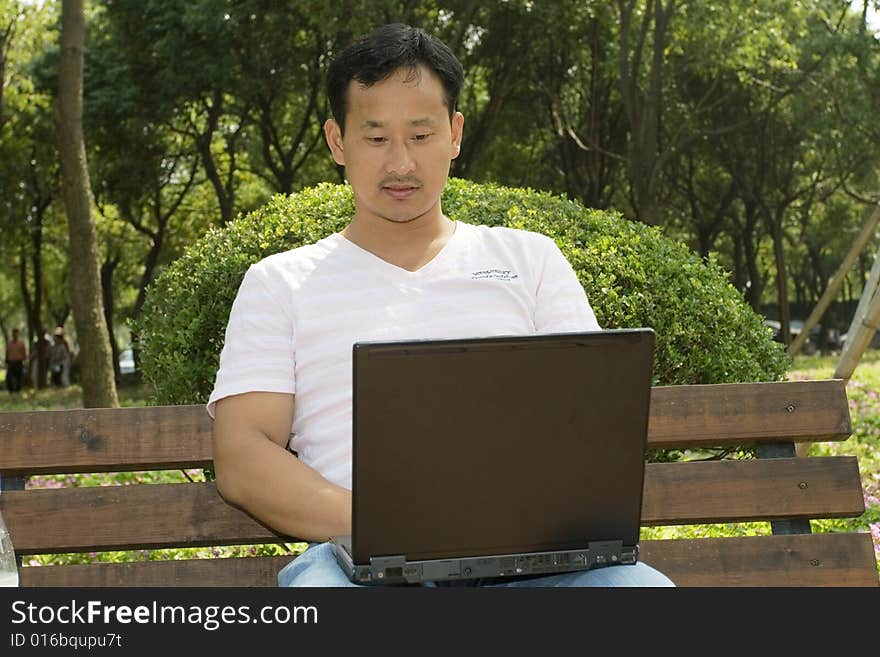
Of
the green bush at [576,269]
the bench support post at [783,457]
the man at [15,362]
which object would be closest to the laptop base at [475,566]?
the bench support post at [783,457]

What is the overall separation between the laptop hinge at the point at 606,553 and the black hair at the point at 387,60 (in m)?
1.38

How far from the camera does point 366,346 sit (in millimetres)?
2158

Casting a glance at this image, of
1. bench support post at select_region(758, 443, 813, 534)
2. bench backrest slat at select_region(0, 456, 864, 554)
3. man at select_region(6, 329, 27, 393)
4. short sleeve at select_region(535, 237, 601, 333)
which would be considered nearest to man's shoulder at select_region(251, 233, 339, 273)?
short sleeve at select_region(535, 237, 601, 333)

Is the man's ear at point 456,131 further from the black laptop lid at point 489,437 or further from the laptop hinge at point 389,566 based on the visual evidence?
the laptop hinge at point 389,566

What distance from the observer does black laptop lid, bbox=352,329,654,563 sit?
7.16 ft

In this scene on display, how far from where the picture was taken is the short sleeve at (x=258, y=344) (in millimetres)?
3041

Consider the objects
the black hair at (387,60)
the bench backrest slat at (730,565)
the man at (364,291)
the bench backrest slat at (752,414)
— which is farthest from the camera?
the bench backrest slat at (752,414)

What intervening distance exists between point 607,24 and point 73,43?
536 inches

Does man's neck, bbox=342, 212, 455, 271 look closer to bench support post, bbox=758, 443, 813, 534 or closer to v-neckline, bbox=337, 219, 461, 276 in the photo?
v-neckline, bbox=337, 219, 461, 276

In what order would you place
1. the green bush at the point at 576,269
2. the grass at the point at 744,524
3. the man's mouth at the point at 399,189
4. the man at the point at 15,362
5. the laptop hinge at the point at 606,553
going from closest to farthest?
the laptop hinge at the point at 606,553
the man's mouth at the point at 399,189
the green bush at the point at 576,269
the grass at the point at 744,524
the man at the point at 15,362

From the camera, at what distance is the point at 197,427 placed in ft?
12.0

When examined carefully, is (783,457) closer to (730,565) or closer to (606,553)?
Answer: (730,565)

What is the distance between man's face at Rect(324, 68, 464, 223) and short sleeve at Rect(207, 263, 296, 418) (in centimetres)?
36

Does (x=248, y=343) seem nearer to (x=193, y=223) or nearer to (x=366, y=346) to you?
(x=366, y=346)
